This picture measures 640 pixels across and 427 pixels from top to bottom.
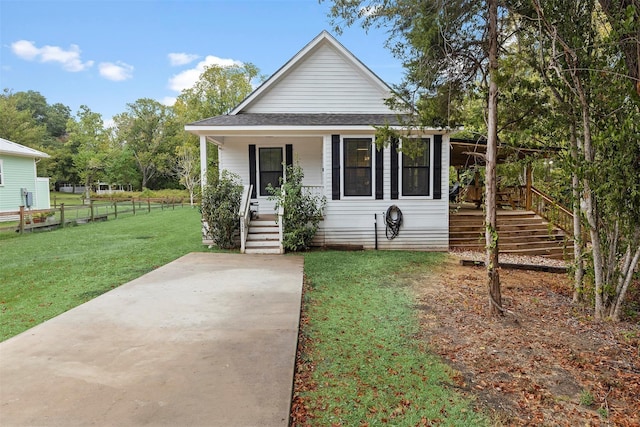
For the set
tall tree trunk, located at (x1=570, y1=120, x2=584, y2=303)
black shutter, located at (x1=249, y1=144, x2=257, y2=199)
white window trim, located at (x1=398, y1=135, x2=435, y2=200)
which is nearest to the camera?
tall tree trunk, located at (x1=570, y1=120, x2=584, y2=303)

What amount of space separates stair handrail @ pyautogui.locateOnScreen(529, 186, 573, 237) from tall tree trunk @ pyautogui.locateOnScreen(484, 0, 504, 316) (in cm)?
735

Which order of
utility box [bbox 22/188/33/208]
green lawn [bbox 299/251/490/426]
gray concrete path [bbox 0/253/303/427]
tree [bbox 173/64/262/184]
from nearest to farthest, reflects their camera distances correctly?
1. gray concrete path [bbox 0/253/303/427]
2. green lawn [bbox 299/251/490/426]
3. utility box [bbox 22/188/33/208]
4. tree [bbox 173/64/262/184]

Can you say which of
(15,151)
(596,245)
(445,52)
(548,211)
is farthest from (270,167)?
(15,151)

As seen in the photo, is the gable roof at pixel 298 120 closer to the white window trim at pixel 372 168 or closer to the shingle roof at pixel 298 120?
the shingle roof at pixel 298 120

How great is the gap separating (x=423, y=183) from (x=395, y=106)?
4315mm

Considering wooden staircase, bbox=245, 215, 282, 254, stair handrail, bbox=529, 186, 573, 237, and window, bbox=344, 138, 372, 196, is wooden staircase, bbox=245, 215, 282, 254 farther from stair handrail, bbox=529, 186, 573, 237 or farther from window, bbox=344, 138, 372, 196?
stair handrail, bbox=529, 186, 573, 237

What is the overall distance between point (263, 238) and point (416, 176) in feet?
14.5

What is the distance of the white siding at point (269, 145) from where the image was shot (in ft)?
36.1

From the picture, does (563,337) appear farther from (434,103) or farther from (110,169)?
(110,169)

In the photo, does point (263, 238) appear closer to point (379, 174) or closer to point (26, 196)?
point (379, 174)

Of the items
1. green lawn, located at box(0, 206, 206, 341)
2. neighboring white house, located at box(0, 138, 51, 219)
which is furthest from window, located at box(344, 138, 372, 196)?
neighboring white house, located at box(0, 138, 51, 219)

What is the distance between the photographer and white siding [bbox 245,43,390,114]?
1092cm

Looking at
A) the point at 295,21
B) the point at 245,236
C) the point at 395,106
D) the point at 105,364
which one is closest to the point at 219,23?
the point at 295,21

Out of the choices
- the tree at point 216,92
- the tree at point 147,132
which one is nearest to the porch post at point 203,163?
the tree at point 216,92
